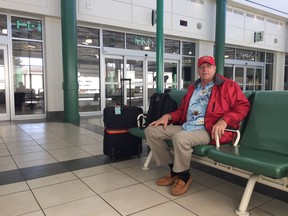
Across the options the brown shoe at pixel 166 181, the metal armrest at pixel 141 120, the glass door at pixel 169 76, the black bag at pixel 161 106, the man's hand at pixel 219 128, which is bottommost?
the brown shoe at pixel 166 181

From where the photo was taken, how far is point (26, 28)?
648 centimetres

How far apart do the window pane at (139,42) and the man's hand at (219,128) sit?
21.1 feet

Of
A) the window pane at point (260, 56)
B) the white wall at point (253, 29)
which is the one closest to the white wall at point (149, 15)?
the white wall at point (253, 29)

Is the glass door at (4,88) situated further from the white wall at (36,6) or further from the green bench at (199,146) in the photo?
the green bench at (199,146)

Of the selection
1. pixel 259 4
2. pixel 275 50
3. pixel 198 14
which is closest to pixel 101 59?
pixel 198 14

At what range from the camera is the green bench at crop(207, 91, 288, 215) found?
1676 mm

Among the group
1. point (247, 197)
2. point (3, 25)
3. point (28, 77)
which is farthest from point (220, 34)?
point (247, 197)

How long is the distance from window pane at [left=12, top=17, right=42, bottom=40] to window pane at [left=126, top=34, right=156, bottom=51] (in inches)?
104

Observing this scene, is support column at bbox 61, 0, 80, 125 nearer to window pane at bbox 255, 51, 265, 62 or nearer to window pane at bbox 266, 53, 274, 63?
window pane at bbox 255, 51, 265, 62

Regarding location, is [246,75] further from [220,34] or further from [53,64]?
[53,64]

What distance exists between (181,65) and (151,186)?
7.61 metres

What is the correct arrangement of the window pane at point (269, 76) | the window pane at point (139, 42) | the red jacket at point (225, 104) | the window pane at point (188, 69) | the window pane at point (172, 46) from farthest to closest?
the window pane at point (269, 76)
the window pane at point (188, 69)
the window pane at point (172, 46)
the window pane at point (139, 42)
the red jacket at point (225, 104)

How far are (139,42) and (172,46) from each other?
57.5 inches

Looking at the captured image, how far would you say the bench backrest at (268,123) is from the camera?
2.02m
